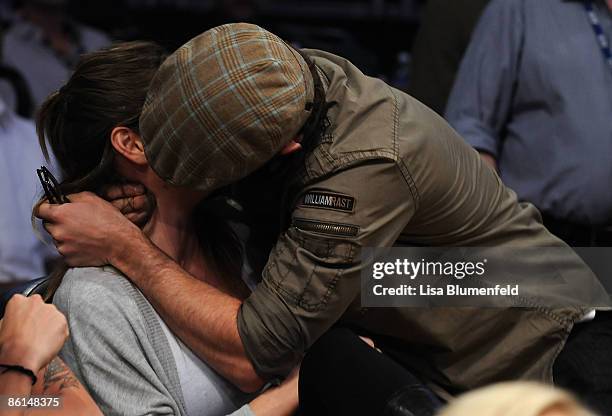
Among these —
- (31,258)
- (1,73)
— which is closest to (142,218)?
(31,258)

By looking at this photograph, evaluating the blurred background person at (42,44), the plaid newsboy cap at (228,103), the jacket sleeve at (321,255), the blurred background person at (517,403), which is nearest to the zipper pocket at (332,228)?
the jacket sleeve at (321,255)

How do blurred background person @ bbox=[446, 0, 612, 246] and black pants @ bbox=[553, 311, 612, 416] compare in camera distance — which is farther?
blurred background person @ bbox=[446, 0, 612, 246]

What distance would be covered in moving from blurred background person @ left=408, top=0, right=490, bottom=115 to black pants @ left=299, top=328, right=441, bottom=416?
154 centimetres

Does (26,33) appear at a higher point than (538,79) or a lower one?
lower

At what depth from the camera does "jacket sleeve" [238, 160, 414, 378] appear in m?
1.62

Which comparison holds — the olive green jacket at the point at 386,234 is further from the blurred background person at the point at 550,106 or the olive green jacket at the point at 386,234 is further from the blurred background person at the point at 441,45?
the blurred background person at the point at 441,45

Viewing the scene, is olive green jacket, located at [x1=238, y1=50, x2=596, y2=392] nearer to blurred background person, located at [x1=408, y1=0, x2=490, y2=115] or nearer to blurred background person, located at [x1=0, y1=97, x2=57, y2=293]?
blurred background person, located at [x1=408, y1=0, x2=490, y2=115]

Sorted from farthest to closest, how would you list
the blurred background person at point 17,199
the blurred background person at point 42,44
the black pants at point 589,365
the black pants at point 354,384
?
1. the blurred background person at point 42,44
2. the blurred background person at point 17,199
3. the black pants at point 589,365
4. the black pants at point 354,384

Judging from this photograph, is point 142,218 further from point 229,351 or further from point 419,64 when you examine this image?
point 419,64

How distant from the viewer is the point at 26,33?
4676mm

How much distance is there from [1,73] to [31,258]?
71 cm

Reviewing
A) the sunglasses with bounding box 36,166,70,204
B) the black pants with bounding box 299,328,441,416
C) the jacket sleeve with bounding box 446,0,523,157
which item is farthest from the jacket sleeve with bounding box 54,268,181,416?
the jacket sleeve with bounding box 446,0,523,157

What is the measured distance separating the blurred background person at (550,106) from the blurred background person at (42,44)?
Answer: 8.33 feet

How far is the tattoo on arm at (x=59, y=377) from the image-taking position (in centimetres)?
159
